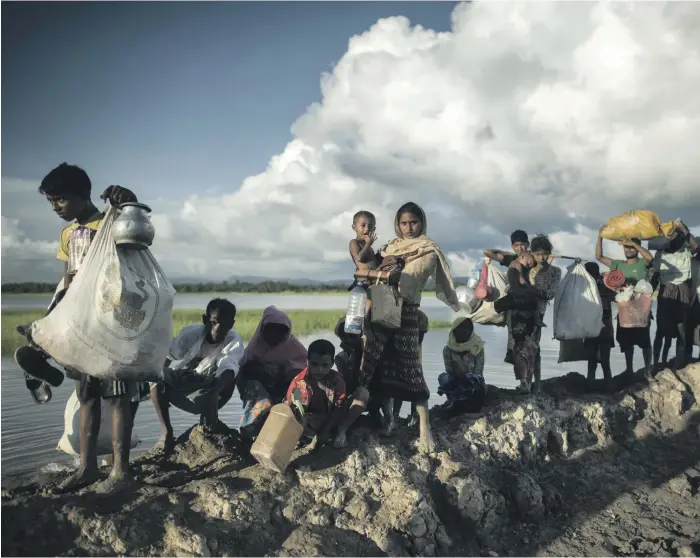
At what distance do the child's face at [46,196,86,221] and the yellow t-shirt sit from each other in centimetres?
6

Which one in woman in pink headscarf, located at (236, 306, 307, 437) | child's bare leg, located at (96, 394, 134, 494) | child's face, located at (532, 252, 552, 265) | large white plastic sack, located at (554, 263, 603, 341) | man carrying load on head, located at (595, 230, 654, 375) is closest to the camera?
child's bare leg, located at (96, 394, 134, 494)

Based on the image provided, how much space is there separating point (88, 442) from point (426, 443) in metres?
2.17

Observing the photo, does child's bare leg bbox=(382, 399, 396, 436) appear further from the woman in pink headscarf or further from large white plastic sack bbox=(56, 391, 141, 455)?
large white plastic sack bbox=(56, 391, 141, 455)

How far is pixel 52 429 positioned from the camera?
258 inches

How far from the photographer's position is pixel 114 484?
3.13 meters

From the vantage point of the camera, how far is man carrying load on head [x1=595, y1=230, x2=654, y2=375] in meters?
6.08

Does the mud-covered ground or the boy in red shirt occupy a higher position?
the boy in red shirt

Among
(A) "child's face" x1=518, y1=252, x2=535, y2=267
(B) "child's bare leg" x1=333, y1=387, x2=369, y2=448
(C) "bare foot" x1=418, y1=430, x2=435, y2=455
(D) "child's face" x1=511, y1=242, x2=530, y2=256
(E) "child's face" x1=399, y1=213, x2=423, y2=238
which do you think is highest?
(E) "child's face" x1=399, y1=213, x2=423, y2=238

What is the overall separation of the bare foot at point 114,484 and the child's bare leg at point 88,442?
137 mm

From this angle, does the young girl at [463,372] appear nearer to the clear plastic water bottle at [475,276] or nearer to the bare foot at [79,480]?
the clear plastic water bottle at [475,276]

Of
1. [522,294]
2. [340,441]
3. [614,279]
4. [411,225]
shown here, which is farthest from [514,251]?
[340,441]

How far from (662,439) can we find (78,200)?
534 centimetres

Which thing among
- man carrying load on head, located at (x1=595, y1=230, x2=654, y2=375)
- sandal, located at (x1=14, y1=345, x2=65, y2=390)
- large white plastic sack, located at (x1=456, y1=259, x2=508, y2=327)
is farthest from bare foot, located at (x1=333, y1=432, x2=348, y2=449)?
man carrying load on head, located at (x1=595, y1=230, x2=654, y2=375)

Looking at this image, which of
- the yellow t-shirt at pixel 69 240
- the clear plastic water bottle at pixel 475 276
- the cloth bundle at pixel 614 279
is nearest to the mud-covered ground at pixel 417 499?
the clear plastic water bottle at pixel 475 276
